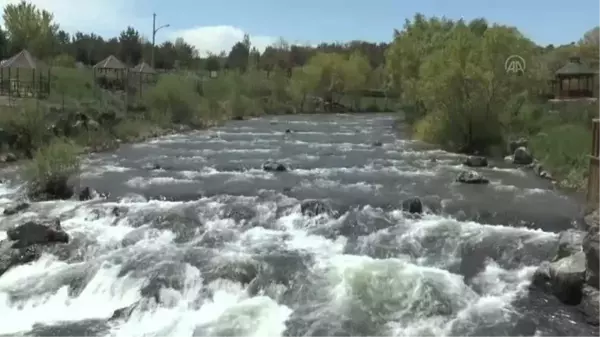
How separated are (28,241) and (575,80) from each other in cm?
4060

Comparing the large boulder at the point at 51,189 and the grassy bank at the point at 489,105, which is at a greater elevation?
the grassy bank at the point at 489,105

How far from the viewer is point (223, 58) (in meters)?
101

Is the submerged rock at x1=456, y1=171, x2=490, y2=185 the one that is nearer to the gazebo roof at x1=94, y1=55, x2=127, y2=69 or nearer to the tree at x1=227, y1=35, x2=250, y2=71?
the gazebo roof at x1=94, y1=55, x2=127, y2=69

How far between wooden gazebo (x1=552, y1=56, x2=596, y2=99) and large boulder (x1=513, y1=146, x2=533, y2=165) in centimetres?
1796

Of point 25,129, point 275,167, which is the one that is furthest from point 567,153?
point 25,129

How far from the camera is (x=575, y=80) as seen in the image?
146 feet

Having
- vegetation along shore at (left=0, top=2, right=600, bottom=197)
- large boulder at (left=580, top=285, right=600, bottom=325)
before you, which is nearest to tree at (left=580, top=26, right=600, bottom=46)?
vegetation along shore at (left=0, top=2, right=600, bottom=197)

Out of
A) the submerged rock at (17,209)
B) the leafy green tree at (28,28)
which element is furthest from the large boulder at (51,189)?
the leafy green tree at (28,28)

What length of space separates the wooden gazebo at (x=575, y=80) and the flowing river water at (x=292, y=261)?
22.7 meters

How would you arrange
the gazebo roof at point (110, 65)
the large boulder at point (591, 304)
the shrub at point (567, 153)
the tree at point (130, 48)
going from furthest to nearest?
the tree at point (130, 48)
the gazebo roof at point (110, 65)
the shrub at point (567, 153)
the large boulder at point (591, 304)

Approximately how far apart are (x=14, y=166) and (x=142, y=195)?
8207 millimetres

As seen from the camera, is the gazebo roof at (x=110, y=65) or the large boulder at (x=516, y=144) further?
the gazebo roof at (x=110, y=65)

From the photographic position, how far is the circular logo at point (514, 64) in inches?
1226

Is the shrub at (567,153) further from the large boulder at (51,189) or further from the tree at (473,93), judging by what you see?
the large boulder at (51,189)
